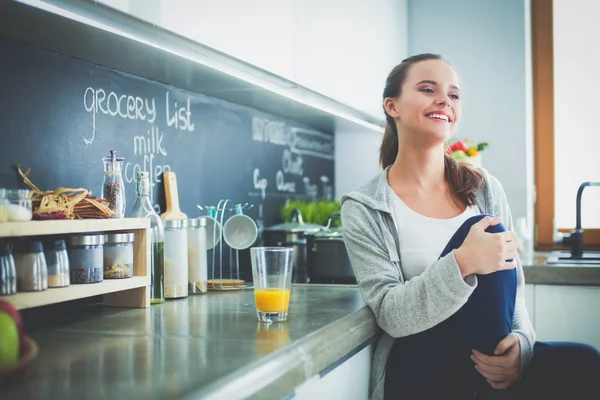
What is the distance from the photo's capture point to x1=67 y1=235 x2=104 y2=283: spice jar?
1.30m

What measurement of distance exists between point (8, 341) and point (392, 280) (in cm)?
91

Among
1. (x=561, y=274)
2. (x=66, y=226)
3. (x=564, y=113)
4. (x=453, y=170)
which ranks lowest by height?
(x=561, y=274)

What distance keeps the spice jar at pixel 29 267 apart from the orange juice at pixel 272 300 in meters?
0.40

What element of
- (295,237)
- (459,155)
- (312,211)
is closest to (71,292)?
(295,237)

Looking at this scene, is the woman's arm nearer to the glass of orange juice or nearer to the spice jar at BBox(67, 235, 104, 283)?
A: the glass of orange juice

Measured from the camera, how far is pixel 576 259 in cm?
274

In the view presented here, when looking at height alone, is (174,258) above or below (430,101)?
below

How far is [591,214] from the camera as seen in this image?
131 inches

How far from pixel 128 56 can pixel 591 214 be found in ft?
8.33

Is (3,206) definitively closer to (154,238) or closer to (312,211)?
(154,238)

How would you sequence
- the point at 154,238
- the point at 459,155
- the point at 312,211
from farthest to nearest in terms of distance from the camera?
1. the point at 459,155
2. the point at 312,211
3. the point at 154,238

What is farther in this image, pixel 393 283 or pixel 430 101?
pixel 430 101

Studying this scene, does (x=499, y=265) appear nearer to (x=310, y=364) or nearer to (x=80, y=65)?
(x=310, y=364)

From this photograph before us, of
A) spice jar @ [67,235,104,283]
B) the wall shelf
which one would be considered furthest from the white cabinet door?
spice jar @ [67,235,104,283]
